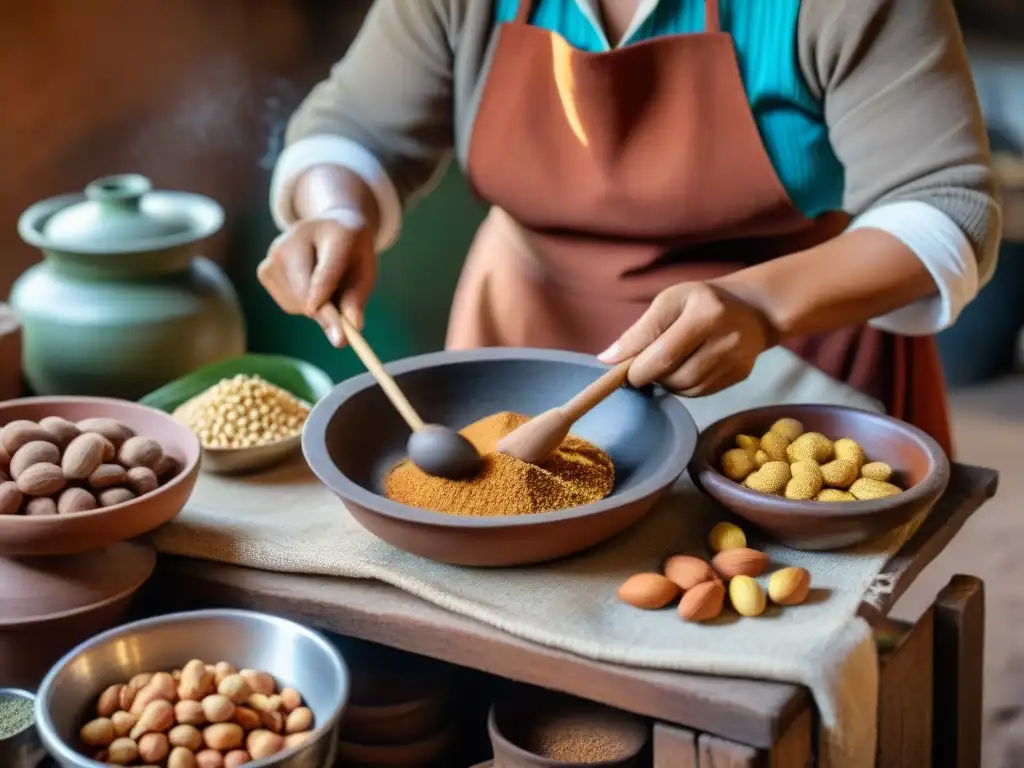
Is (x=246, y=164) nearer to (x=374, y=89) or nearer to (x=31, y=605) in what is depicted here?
(x=374, y=89)

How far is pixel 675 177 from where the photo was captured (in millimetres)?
1296

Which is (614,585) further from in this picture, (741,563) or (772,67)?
(772,67)

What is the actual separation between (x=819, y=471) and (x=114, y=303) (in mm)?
909

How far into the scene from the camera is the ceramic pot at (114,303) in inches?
60.0

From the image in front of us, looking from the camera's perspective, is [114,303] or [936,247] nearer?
[936,247]

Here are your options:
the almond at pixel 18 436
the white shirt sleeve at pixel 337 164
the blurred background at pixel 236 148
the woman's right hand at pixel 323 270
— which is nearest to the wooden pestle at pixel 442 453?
the woman's right hand at pixel 323 270

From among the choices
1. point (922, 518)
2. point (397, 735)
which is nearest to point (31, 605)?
point (397, 735)

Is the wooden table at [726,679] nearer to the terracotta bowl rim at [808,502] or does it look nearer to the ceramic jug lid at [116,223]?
the terracotta bowl rim at [808,502]

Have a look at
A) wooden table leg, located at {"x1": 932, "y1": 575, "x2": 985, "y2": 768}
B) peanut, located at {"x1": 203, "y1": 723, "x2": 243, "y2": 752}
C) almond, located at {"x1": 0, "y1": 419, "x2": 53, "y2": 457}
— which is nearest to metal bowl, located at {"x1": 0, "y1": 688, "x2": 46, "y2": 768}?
peanut, located at {"x1": 203, "y1": 723, "x2": 243, "y2": 752}

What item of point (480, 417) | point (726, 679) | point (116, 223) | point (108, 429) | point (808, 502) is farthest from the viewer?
point (116, 223)

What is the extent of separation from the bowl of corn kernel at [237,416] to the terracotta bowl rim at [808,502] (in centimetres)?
42

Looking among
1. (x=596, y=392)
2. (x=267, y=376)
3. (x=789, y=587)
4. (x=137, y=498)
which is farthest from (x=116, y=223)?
(x=789, y=587)

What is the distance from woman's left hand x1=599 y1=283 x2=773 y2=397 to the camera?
3.53 feet

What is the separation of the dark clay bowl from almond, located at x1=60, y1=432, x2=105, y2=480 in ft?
0.56
